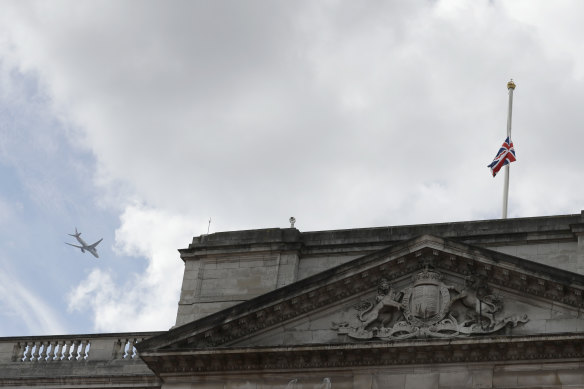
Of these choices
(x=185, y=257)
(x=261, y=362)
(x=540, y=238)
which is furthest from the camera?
(x=185, y=257)

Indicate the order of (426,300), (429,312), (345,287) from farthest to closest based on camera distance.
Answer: (345,287) → (426,300) → (429,312)

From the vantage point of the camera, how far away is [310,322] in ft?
124

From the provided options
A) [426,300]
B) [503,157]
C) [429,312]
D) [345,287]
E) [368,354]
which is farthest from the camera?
[503,157]

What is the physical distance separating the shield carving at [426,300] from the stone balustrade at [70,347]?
9.05m

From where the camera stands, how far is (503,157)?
46000 millimetres

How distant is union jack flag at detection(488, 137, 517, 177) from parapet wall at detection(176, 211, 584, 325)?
17.9 ft

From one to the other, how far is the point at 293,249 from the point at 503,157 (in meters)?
8.88

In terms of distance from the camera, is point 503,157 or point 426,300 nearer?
point 426,300

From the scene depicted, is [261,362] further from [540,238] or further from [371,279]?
[540,238]

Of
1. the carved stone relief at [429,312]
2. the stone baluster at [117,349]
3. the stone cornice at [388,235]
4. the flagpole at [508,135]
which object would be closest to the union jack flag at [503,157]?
the flagpole at [508,135]

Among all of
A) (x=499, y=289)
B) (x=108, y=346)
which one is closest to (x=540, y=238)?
(x=499, y=289)

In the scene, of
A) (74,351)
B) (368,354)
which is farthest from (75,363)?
(368,354)

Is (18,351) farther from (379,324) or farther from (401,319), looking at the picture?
(401,319)

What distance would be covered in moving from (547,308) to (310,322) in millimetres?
6786
